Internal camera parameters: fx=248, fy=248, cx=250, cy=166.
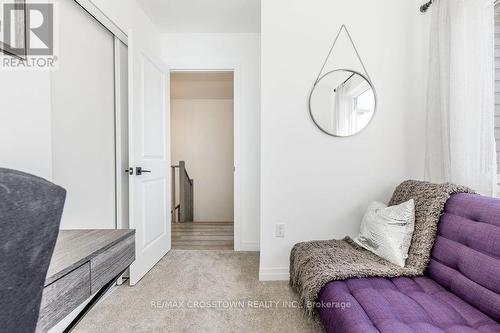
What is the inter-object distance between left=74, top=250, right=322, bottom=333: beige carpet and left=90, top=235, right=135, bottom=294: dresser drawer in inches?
29.4

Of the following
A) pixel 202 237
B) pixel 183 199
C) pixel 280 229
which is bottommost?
pixel 202 237

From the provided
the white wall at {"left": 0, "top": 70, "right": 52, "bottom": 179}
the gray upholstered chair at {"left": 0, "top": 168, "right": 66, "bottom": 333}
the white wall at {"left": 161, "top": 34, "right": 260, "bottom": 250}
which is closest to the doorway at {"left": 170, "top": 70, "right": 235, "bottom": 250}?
the white wall at {"left": 161, "top": 34, "right": 260, "bottom": 250}

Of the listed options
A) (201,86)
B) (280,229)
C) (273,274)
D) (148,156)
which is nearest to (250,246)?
(273,274)

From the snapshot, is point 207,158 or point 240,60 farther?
point 207,158

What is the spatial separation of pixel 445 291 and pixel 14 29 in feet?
7.73

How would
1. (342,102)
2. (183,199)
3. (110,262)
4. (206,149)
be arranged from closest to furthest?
(110,262), (342,102), (183,199), (206,149)

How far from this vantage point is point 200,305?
5.64ft

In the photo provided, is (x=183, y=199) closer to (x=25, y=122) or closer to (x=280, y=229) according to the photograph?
(x=280, y=229)

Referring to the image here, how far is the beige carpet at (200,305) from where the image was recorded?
1.51 meters

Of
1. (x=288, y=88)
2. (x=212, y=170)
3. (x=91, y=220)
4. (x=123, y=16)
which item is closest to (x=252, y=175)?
(x=288, y=88)

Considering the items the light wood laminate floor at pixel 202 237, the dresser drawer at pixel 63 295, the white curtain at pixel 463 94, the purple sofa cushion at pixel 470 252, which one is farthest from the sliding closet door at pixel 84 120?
the white curtain at pixel 463 94

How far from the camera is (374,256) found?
1536 mm

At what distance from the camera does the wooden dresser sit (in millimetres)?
668

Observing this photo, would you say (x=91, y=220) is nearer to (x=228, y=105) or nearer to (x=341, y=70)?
(x=341, y=70)
